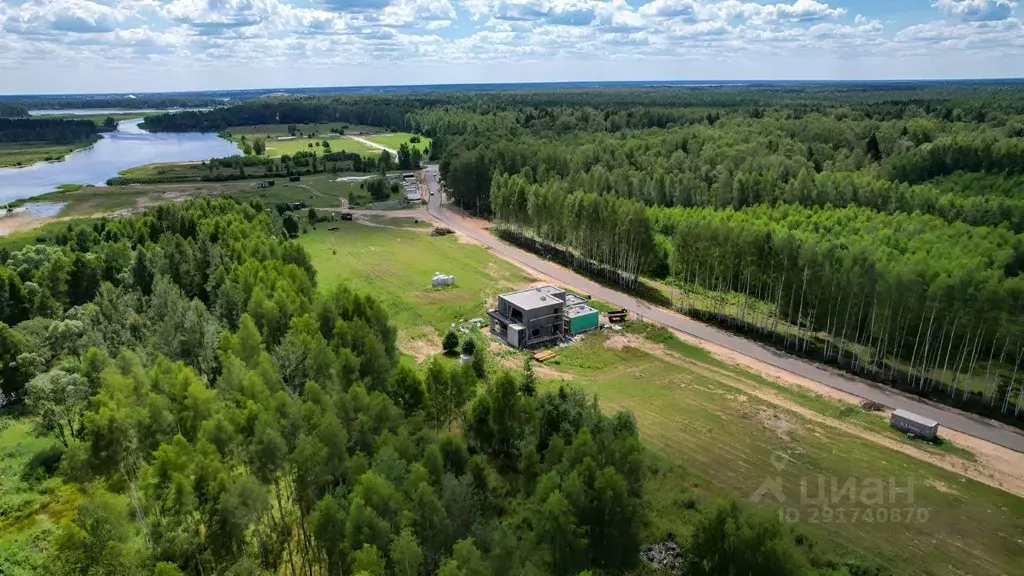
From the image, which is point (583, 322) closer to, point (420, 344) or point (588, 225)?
point (420, 344)

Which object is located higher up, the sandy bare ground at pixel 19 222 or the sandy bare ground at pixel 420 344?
the sandy bare ground at pixel 19 222

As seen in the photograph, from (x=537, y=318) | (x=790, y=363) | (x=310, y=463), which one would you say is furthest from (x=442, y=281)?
(x=310, y=463)

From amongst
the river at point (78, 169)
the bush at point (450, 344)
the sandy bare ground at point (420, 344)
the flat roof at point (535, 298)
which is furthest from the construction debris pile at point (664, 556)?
the river at point (78, 169)

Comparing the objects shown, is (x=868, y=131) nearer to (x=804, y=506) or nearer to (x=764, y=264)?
(x=764, y=264)

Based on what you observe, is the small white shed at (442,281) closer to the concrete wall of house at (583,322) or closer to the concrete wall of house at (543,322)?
the concrete wall of house at (543,322)

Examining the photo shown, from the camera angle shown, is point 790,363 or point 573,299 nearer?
point 790,363

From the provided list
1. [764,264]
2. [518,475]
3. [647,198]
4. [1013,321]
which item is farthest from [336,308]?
[647,198]
